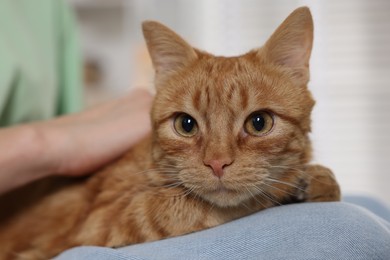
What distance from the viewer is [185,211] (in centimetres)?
109

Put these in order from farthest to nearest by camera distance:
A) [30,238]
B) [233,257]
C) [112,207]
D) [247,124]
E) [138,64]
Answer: [138,64] < [30,238] < [112,207] < [247,124] < [233,257]

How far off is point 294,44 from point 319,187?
1.09 ft

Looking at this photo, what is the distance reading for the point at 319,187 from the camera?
111 centimetres

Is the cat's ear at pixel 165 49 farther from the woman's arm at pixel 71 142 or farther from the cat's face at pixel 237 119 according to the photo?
the woman's arm at pixel 71 142

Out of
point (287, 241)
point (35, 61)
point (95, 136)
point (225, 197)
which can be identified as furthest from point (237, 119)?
point (35, 61)

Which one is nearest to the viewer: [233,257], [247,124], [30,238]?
[233,257]

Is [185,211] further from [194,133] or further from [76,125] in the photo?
[76,125]

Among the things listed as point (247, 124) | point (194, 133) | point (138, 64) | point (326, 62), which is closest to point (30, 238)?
point (194, 133)

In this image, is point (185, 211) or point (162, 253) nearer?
point (162, 253)

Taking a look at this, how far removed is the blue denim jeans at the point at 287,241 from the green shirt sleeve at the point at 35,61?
31.3 inches

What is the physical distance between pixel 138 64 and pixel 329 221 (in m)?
2.62

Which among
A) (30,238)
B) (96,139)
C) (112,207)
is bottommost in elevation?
(30,238)

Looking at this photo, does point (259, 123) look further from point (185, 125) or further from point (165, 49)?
point (165, 49)

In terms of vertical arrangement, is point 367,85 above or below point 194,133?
below
